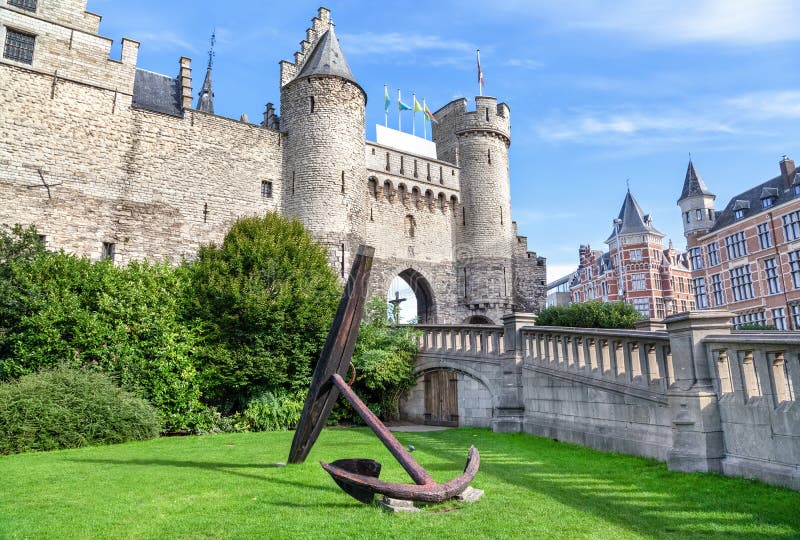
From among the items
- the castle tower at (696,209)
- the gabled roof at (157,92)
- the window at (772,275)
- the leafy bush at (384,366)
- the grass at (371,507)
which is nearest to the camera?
the grass at (371,507)

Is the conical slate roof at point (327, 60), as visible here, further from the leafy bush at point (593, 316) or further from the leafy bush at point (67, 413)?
the leafy bush at point (67, 413)

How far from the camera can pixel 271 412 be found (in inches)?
541

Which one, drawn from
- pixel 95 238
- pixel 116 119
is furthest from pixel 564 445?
pixel 116 119

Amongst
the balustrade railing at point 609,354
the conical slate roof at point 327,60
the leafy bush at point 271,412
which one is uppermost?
the conical slate roof at point 327,60

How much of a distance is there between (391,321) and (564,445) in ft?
28.5

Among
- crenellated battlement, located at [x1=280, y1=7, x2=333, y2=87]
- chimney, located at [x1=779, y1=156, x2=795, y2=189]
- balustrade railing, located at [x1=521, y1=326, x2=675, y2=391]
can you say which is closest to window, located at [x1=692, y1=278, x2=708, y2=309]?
chimney, located at [x1=779, y1=156, x2=795, y2=189]

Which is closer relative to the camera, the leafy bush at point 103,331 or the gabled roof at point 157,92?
the leafy bush at point 103,331

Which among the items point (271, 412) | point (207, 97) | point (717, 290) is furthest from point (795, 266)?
point (207, 97)

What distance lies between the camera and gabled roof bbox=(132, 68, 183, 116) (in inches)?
919

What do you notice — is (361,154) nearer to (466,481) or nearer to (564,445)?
(564,445)

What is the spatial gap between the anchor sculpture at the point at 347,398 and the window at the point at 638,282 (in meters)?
51.2

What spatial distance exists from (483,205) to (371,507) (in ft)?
85.1

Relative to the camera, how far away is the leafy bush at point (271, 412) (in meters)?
13.6

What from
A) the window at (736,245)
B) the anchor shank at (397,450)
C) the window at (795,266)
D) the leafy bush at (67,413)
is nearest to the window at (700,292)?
the window at (736,245)
